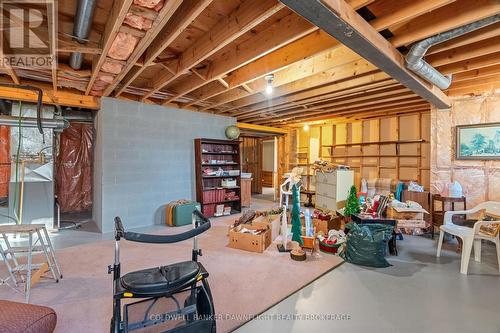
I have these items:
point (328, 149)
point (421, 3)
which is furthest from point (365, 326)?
point (328, 149)

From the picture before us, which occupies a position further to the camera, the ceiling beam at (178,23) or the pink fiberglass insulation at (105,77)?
the pink fiberglass insulation at (105,77)

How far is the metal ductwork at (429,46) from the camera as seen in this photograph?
203 centimetres

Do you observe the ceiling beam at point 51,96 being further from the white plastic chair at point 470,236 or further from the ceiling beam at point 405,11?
the white plastic chair at point 470,236

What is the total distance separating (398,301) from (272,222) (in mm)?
1911

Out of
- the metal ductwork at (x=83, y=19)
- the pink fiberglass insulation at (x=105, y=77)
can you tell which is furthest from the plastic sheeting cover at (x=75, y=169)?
the metal ductwork at (x=83, y=19)

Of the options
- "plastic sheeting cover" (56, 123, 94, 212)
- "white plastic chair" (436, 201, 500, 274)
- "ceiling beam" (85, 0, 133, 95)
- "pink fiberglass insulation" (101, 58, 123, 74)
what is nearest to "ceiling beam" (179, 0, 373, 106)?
"ceiling beam" (85, 0, 133, 95)

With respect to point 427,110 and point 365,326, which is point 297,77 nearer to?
point 365,326

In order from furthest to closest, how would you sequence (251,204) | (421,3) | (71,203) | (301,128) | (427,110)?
(301,128) < (251,204) < (71,203) < (427,110) < (421,3)

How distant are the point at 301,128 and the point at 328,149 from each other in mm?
1213

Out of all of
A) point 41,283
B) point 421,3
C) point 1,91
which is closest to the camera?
point 421,3

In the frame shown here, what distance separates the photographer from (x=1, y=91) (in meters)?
3.71

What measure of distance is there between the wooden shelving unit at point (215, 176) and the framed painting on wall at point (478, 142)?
4395 mm

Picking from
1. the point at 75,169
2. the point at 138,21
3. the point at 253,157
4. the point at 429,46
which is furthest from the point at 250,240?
the point at 253,157

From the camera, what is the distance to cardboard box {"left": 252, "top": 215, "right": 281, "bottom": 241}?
3787mm
